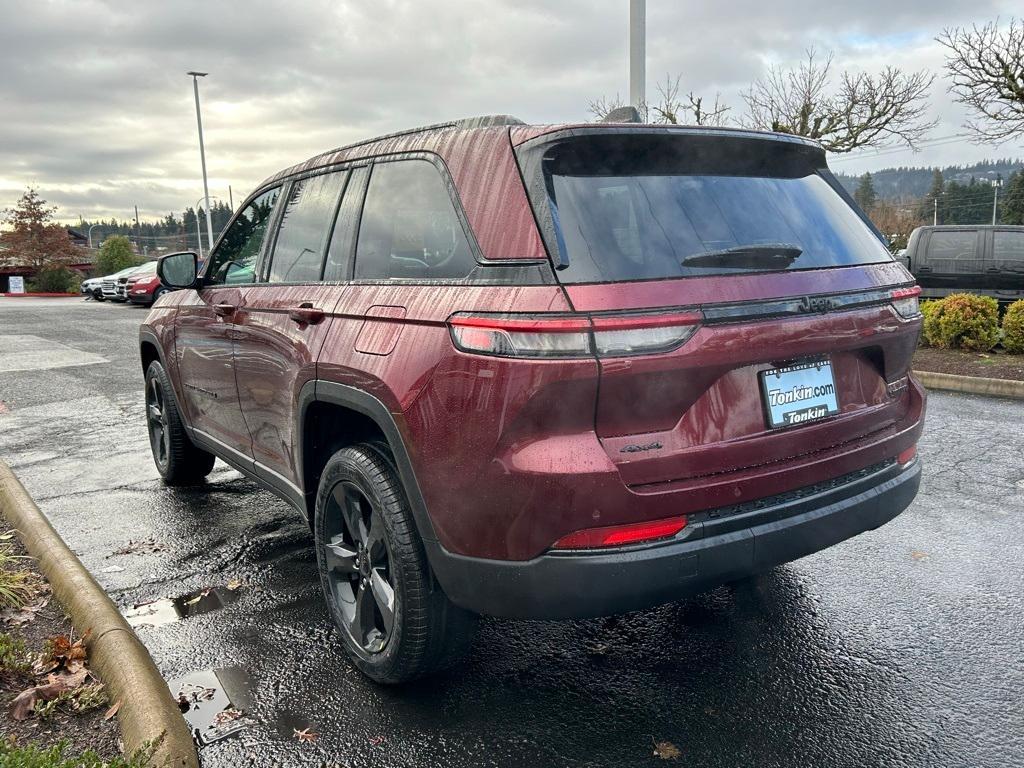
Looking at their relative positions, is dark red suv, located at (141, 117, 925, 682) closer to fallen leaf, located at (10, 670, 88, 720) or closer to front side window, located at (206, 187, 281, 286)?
fallen leaf, located at (10, 670, 88, 720)

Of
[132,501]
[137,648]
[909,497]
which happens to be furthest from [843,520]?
[132,501]

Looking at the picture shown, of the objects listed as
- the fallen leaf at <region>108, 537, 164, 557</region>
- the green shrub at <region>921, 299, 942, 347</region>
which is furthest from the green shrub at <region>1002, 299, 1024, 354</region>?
the fallen leaf at <region>108, 537, 164, 557</region>

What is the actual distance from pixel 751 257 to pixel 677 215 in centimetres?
27

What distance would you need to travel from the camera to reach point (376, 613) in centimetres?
297

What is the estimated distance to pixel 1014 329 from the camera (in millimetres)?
9758

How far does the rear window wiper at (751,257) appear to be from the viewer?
2393 millimetres

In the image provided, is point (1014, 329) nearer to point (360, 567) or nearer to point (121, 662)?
point (360, 567)

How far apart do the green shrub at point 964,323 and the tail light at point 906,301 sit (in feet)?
27.8

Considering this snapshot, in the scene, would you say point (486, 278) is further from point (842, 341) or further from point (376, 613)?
point (376, 613)

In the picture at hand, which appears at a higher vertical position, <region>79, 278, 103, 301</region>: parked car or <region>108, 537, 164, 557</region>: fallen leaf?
<region>79, 278, 103, 301</region>: parked car

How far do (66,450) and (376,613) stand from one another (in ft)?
16.0

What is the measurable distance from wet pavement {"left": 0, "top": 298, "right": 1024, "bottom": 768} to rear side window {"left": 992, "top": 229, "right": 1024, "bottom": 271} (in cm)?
1067

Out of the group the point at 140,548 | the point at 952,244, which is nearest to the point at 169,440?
the point at 140,548

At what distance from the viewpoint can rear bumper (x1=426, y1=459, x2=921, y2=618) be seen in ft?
7.30
